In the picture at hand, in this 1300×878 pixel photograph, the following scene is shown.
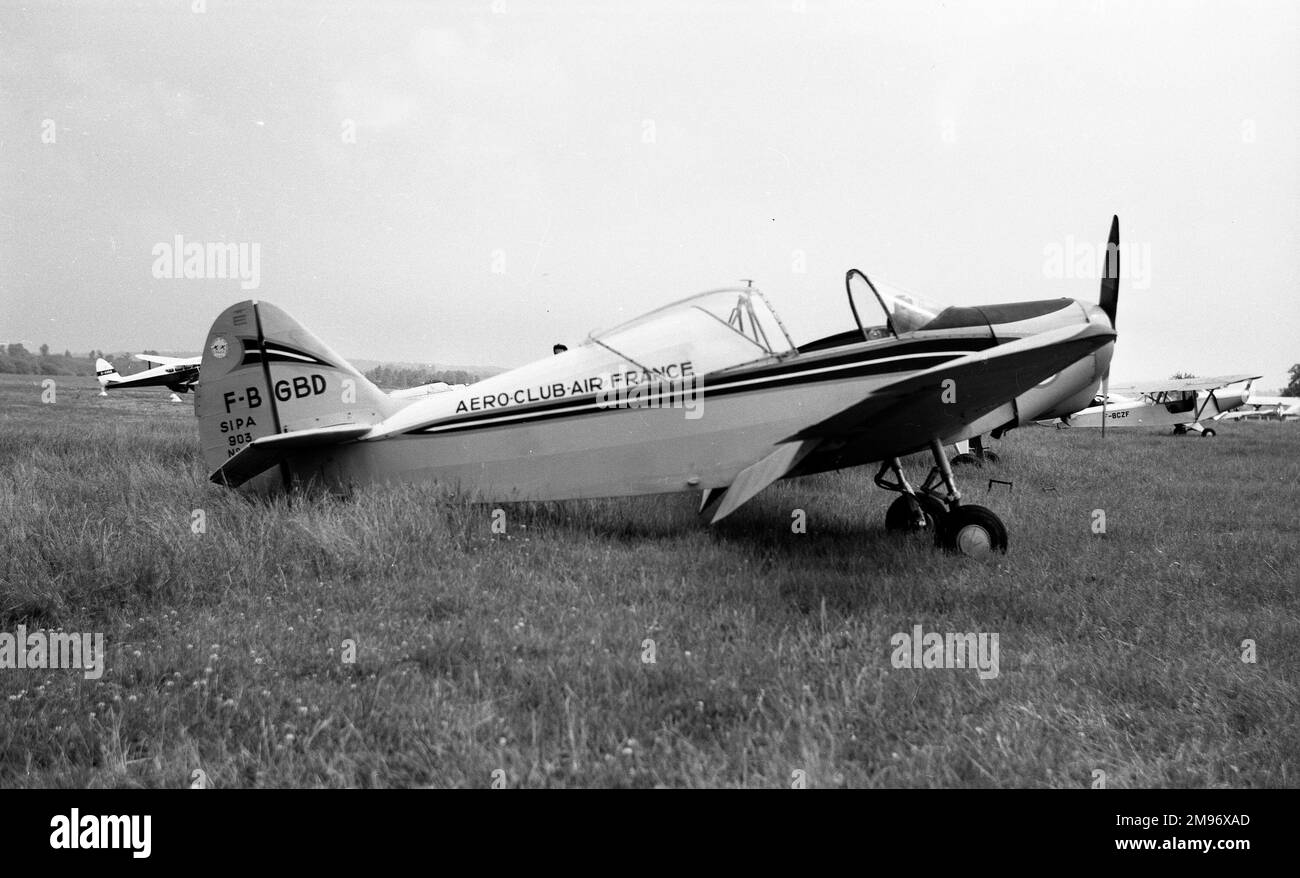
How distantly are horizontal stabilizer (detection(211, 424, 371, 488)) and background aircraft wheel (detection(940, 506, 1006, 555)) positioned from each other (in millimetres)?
5184

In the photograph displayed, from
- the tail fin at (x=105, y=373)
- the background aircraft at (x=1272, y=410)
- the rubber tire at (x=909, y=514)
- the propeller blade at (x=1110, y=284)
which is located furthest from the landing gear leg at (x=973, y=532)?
the background aircraft at (x=1272, y=410)

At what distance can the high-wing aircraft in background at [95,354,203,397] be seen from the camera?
33.5m

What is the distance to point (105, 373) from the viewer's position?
41.8 m

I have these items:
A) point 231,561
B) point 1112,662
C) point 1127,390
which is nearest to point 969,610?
point 1112,662

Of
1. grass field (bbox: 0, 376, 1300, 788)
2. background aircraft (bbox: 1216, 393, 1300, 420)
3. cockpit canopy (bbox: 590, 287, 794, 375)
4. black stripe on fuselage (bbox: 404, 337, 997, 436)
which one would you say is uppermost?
background aircraft (bbox: 1216, 393, 1300, 420)

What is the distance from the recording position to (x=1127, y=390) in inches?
859

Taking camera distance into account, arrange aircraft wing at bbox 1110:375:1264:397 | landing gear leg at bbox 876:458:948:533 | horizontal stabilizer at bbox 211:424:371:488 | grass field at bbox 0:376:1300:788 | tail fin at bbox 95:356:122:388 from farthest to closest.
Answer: tail fin at bbox 95:356:122:388 → aircraft wing at bbox 1110:375:1264:397 → landing gear leg at bbox 876:458:948:533 → horizontal stabilizer at bbox 211:424:371:488 → grass field at bbox 0:376:1300:788

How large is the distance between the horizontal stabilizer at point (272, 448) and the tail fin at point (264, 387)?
0.37 meters

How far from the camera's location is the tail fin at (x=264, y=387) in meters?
6.86

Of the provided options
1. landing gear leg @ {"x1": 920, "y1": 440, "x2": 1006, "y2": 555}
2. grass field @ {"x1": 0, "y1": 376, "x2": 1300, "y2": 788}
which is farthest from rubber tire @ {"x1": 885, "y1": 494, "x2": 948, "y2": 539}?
landing gear leg @ {"x1": 920, "y1": 440, "x2": 1006, "y2": 555}

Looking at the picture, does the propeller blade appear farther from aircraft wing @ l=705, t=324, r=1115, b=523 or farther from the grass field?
the grass field

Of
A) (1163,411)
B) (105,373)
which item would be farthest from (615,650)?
(105,373)

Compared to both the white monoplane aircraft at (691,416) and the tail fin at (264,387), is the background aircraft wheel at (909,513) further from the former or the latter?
the tail fin at (264,387)

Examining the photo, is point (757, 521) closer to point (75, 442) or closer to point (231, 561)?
point (231, 561)
